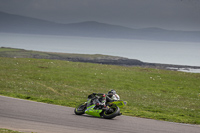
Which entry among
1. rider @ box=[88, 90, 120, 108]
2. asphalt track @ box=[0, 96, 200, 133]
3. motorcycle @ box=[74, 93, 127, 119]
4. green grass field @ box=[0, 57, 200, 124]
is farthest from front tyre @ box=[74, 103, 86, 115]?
green grass field @ box=[0, 57, 200, 124]

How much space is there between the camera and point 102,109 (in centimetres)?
1739

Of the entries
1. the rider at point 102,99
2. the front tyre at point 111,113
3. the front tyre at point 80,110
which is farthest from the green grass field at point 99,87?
the front tyre at point 111,113

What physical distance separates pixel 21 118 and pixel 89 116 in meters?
4.02

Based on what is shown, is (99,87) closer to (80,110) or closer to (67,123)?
(80,110)

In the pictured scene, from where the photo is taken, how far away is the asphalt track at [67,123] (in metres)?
14.1

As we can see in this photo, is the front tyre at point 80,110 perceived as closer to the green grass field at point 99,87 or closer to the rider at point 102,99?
the rider at point 102,99

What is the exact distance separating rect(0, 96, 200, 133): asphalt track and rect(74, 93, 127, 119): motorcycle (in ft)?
1.07

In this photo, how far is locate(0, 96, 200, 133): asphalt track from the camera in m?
14.1

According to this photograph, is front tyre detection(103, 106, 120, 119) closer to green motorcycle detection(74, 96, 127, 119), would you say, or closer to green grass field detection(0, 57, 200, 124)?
green motorcycle detection(74, 96, 127, 119)

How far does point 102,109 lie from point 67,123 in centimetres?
265

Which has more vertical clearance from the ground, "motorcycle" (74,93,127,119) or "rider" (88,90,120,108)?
"rider" (88,90,120,108)

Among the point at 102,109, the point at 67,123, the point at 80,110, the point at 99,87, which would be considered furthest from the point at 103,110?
the point at 99,87

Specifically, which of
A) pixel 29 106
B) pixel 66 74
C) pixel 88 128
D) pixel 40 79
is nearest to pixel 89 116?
pixel 88 128

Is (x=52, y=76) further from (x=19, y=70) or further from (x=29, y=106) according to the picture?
(x=29, y=106)
